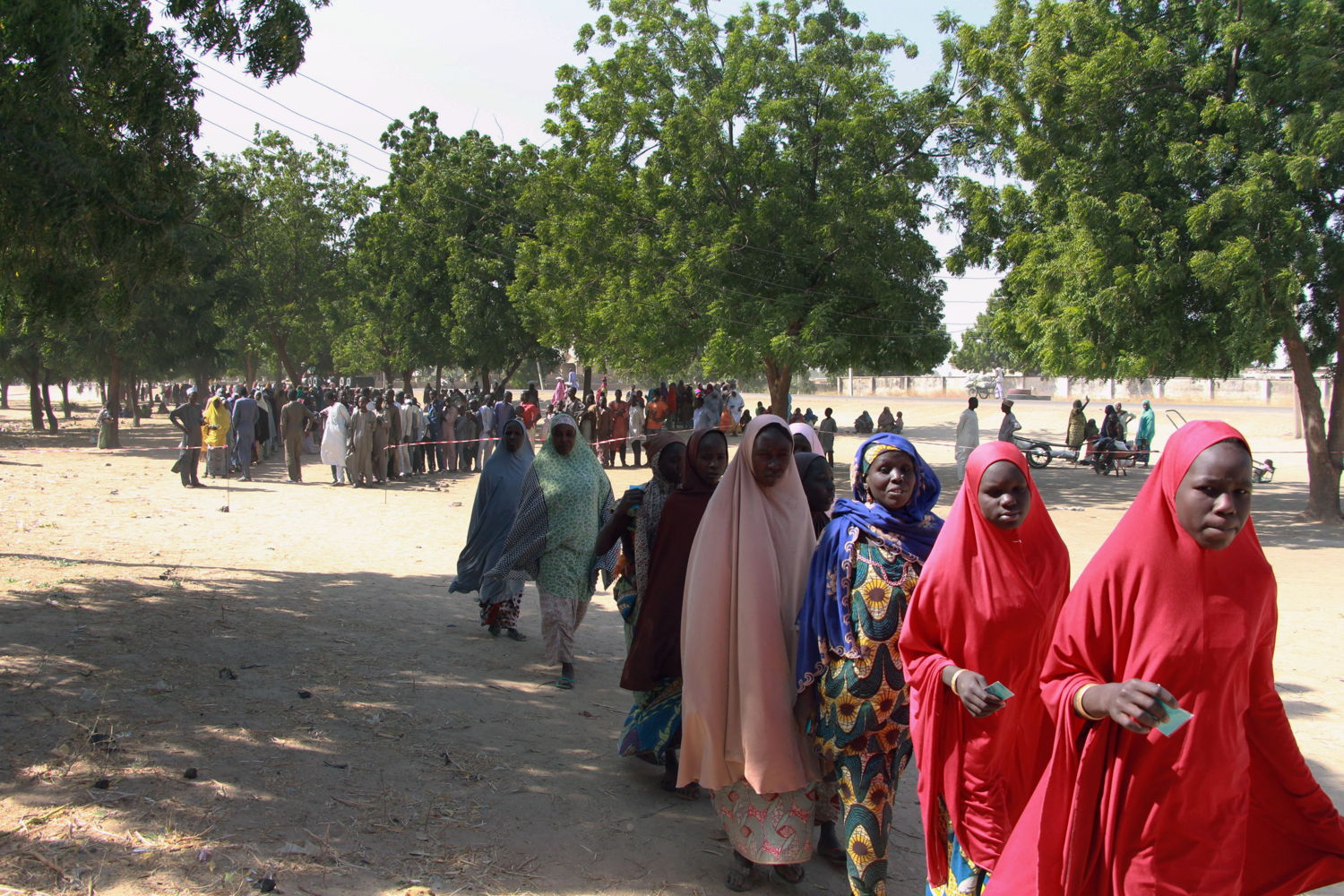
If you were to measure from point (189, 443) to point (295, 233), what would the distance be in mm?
21523

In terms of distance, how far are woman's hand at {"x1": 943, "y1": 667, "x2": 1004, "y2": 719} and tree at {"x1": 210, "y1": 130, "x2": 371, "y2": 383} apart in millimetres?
35911

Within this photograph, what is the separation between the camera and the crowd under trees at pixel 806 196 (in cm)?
733

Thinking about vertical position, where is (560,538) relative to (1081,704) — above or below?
below

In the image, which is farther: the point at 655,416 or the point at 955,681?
the point at 655,416

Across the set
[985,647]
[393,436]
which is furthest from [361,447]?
[985,647]

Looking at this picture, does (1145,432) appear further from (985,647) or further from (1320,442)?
(985,647)

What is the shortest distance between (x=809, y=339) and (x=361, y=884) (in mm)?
15502

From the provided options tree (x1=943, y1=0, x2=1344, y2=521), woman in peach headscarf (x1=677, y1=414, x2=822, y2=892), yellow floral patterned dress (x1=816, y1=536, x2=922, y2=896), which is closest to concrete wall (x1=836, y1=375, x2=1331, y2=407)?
tree (x1=943, y1=0, x2=1344, y2=521)

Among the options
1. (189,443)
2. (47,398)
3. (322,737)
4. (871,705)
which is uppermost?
(47,398)

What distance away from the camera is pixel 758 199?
752 inches

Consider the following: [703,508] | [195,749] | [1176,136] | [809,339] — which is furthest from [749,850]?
[809,339]

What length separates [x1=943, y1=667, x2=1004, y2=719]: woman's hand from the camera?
9.04 feet

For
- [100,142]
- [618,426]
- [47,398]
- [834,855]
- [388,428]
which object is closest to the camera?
[834,855]

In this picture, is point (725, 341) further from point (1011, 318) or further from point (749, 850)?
point (749, 850)
